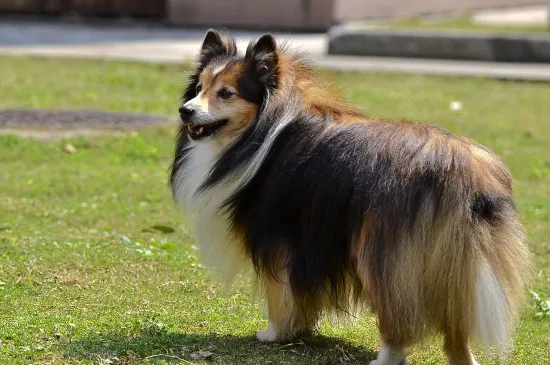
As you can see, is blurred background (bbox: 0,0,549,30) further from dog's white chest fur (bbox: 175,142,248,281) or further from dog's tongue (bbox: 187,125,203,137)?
dog's tongue (bbox: 187,125,203,137)

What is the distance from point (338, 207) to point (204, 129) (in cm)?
97

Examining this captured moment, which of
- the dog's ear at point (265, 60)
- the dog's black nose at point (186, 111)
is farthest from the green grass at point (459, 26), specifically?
the dog's black nose at point (186, 111)

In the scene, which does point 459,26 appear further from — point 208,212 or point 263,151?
point 263,151

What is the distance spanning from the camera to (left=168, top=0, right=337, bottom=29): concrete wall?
23312mm

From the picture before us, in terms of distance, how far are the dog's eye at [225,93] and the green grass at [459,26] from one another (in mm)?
15686

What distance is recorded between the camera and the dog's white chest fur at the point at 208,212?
6.27 meters

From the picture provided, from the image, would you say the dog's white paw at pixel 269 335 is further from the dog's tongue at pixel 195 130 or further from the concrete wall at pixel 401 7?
the concrete wall at pixel 401 7

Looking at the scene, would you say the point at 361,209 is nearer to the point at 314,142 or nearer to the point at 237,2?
the point at 314,142

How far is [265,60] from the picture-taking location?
6234mm

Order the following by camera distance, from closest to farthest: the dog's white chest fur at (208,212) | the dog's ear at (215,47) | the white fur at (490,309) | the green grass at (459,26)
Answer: the white fur at (490,309), the dog's white chest fur at (208,212), the dog's ear at (215,47), the green grass at (459,26)

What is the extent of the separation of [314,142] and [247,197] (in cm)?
50

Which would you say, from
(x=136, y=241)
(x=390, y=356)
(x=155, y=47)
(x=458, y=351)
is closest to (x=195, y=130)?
(x=390, y=356)

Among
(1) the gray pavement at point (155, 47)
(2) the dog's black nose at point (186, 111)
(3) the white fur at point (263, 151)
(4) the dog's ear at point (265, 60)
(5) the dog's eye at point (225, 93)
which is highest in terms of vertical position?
(4) the dog's ear at point (265, 60)

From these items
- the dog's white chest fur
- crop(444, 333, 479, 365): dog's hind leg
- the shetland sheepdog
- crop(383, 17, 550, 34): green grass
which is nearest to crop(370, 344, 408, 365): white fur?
the shetland sheepdog
